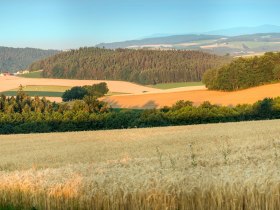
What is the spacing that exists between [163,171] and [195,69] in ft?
474

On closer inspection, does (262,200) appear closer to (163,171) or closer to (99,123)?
(163,171)

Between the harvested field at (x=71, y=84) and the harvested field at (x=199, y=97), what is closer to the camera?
the harvested field at (x=199, y=97)

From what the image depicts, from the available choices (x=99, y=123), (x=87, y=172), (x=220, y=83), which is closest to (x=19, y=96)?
(x=99, y=123)

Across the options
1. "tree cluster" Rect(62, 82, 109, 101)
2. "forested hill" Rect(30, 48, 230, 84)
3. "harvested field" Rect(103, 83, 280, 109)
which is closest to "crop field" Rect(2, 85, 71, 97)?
"tree cluster" Rect(62, 82, 109, 101)

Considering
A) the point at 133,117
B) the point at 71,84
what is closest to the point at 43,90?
the point at 71,84

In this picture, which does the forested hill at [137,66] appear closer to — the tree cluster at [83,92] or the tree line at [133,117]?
the tree cluster at [83,92]

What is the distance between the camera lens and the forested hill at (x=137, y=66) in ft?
495

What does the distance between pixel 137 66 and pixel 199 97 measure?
8230cm

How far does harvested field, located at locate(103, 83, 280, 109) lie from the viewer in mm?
77000

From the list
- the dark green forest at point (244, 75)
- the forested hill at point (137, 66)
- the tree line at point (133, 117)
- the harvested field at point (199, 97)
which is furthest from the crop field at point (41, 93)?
the tree line at point (133, 117)

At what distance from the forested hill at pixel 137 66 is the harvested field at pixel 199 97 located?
175 ft

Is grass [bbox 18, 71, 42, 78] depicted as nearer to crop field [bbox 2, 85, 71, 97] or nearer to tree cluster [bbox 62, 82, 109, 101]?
crop field [bbox 2, 85, 71, 97]

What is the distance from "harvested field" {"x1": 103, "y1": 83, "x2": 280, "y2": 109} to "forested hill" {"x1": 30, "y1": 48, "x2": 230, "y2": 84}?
5348cm

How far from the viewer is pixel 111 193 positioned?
862 centimetres
